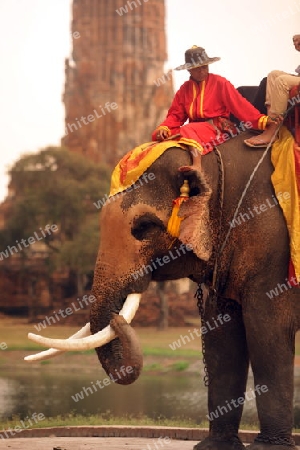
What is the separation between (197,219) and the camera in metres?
4.60

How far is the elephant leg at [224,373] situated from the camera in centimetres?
504

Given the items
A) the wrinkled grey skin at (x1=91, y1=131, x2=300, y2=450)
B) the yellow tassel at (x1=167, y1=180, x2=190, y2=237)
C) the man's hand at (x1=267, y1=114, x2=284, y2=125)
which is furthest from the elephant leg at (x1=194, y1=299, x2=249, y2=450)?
the man's hand at (x1=267, y1=114, x2=284, y2=125)

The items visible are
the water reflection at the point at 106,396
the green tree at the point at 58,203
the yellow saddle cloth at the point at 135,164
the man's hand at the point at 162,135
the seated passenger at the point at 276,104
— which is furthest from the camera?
the green tree at the point at 58,203

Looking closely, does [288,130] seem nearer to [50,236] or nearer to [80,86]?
[50,236]

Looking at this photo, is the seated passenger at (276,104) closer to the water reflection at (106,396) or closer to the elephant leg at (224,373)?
the elephant leg at (224,373)

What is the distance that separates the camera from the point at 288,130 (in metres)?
4.86

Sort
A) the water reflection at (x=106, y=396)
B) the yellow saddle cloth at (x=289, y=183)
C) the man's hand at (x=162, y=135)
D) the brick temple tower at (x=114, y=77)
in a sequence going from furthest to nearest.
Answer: the brick temple tower at (x=114, y=77) → the water reflection at (x=106, y=396) → the man's hand at (x=162, y=135) → the yellow saddle cloth at (x=289, y=183)

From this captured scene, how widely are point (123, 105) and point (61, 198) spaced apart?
38.8ft

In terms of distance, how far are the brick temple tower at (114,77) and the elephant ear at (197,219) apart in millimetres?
27579

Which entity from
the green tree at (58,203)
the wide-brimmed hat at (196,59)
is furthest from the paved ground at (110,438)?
the green tree at (58,203)

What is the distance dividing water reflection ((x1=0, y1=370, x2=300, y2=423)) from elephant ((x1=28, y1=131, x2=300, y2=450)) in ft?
17.9

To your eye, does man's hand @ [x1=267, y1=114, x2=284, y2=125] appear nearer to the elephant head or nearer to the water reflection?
the elephant head

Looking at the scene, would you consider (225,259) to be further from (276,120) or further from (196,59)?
(196,59)

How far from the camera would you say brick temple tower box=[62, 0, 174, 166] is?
33312 millimetres
